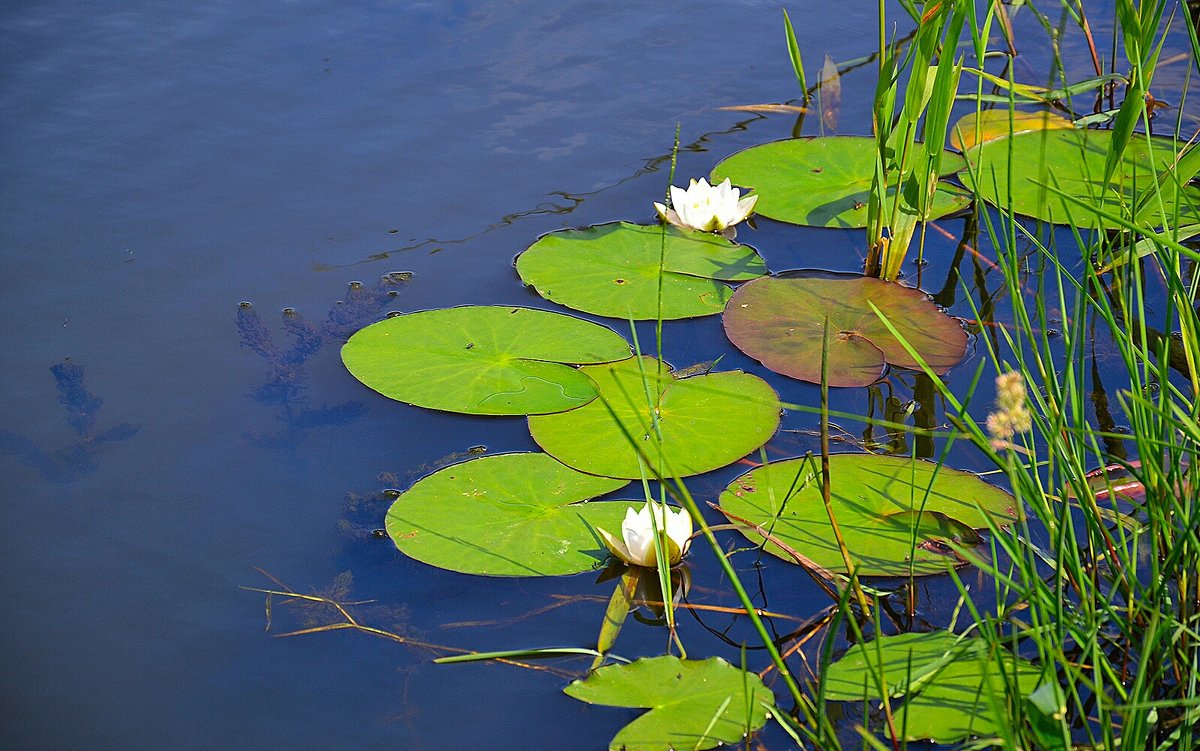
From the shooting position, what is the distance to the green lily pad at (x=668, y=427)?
7.00ft

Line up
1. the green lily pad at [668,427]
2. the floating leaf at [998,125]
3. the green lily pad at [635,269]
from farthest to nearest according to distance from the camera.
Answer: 1. the floating leaf at [998,125]
2. the green lily pad at [635,269]
3. the green lily pad at [668,427]

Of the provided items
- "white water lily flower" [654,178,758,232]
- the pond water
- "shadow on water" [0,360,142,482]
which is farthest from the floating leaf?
"shadow on water" [0,360,142,482]

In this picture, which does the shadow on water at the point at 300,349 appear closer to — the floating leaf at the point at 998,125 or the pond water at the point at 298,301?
the pond water at the point at 298,301

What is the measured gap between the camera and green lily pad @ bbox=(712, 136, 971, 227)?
3.02m

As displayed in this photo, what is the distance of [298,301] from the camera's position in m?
2.65

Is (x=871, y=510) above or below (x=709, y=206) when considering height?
below

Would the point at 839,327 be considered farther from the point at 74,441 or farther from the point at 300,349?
the point at 74,441

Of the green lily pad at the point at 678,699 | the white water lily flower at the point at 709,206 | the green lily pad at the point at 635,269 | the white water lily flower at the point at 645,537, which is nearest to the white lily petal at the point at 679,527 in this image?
the white water lily flower at the point at 645,537

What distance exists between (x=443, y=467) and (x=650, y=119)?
175 centimetres

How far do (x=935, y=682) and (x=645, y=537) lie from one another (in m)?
0.55

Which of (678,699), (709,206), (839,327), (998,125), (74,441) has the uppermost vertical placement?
(998,125)

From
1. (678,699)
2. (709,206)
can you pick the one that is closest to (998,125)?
(709,206)

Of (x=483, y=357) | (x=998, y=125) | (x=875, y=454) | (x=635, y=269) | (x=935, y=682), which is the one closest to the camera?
(x=935, y=682)

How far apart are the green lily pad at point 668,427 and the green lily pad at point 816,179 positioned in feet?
2.76
